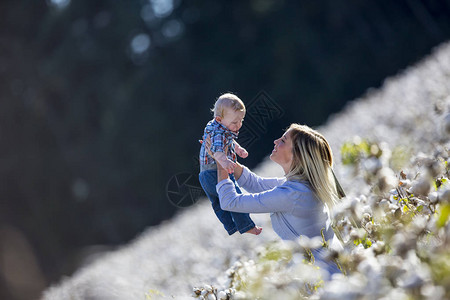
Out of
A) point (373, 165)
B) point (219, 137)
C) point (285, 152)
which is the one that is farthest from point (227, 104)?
point (373, 165)

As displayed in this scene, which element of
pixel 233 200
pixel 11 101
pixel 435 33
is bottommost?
pixel 233 200

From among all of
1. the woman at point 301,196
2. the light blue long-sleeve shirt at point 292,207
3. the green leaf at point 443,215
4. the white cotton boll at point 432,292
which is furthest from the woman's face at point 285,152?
the white cotton boll at point 432,292

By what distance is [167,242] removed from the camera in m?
7.20

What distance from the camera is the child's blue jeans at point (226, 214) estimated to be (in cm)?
279

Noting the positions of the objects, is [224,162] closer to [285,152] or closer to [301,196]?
[285,152]

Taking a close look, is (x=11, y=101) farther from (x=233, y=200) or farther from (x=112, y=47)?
(x=233, y=200)

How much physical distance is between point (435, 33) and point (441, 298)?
18.5 metres

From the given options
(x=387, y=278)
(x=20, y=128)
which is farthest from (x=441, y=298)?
(x=20, y=128)

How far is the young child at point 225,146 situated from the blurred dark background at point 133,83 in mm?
16320

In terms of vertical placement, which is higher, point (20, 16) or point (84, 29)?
point (20, 16)

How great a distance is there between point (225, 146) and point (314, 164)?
571mm

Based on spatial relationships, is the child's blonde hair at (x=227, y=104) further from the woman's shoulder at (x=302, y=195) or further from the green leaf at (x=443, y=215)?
the green leaf at (x=443, y=215)

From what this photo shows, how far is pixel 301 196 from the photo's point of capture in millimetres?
2328

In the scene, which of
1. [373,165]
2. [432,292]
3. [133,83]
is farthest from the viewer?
[133,83]
